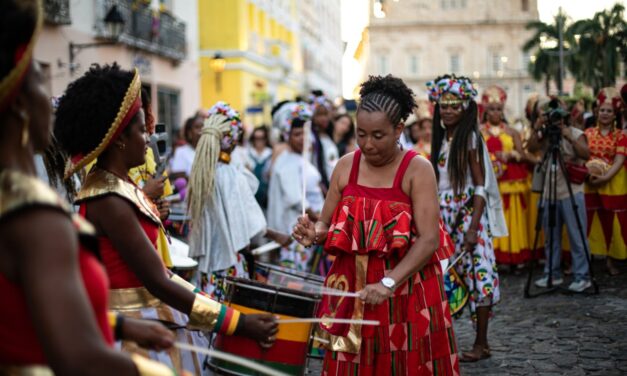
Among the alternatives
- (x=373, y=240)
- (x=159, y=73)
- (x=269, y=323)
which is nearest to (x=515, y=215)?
(x=373, y=240)

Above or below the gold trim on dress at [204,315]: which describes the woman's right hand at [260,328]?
below

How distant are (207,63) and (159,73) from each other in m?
9.06

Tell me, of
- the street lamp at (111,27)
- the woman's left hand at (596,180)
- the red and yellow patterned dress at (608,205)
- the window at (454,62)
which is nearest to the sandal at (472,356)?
the woman's left hand at (596,180)

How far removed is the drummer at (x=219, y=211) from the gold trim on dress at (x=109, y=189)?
123 inches

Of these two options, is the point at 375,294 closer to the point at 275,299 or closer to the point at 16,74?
the point at 275,299

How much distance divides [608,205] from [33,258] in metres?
9.19

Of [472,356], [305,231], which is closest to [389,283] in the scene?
[305,231]

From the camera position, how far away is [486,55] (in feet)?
286

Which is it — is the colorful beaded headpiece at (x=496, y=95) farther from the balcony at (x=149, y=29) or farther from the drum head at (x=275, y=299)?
the balcony at (x=149, y=29)

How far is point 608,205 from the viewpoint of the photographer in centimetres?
988

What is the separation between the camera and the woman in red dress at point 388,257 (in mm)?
3852

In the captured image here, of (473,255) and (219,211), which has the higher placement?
(219,211)

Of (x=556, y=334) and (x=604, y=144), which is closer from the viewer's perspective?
(x=556, y=334)

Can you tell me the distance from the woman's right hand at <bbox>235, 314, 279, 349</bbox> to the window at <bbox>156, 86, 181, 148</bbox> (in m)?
21.5
